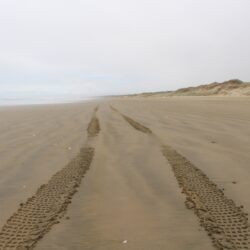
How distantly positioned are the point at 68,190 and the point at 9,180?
1061mm

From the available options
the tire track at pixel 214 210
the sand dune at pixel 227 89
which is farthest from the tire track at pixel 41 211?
the sand dune at pixel 227 89

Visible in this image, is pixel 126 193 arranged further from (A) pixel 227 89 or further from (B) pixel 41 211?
(A) pixel 227 89

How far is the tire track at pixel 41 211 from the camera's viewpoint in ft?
10.2

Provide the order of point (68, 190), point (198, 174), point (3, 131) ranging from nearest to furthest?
point (68, 190) < point (198, 174) < point (3, 131)

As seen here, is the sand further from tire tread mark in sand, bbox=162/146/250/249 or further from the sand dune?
the sand dune

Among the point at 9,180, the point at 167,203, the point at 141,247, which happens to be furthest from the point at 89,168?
the point at 141,247

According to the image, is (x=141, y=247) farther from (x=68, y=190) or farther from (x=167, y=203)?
(x=68, y=190)

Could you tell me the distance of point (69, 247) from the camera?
117 inches

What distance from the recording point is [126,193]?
4293mm

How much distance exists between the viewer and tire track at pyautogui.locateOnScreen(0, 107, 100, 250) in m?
3.12

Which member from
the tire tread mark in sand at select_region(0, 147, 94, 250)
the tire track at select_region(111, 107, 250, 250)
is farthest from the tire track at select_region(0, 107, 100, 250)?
the tire track at select_region(111, 107, 250, 250)

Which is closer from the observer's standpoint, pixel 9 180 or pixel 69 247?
pixel 69 247

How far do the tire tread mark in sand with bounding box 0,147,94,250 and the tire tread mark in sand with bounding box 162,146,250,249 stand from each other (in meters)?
1.28

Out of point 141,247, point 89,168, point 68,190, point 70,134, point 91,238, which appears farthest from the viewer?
point 70,134
